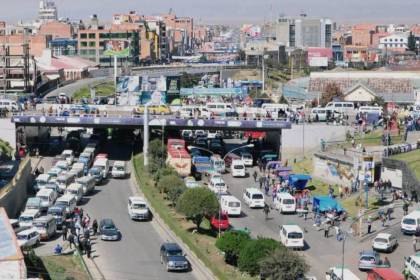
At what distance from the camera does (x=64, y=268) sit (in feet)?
91.2

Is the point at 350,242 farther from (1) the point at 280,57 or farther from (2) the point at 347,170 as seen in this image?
(1) the point at 280,57

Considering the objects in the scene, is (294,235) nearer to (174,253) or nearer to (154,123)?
(174,253)

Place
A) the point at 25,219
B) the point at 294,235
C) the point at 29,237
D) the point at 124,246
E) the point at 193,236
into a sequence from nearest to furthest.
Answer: the point at 29,237 → the point at 294,235 → the point at 124,246 → the point at 193,236 → the point at 25,219

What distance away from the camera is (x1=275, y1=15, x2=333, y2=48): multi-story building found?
194375 mm

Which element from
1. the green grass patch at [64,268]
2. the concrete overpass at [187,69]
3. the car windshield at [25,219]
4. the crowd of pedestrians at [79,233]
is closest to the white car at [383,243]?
the crowd of pedestrians at [79,233]

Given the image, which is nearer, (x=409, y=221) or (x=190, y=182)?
(x=409, y=221)

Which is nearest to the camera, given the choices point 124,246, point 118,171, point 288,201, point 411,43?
point 124,246

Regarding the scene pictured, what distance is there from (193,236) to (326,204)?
258 inches

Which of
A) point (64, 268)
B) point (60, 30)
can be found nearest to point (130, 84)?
point (64, 268)

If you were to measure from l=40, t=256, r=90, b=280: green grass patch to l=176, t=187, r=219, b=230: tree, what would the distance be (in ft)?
15.8

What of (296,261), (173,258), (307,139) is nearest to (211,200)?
(173,258)

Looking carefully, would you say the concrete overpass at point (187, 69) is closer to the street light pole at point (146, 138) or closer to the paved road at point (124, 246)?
the street light pole at point (146, 138)

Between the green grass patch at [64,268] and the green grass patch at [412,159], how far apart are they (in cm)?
1570

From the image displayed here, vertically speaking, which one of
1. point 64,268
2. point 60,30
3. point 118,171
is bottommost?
point 64,268
